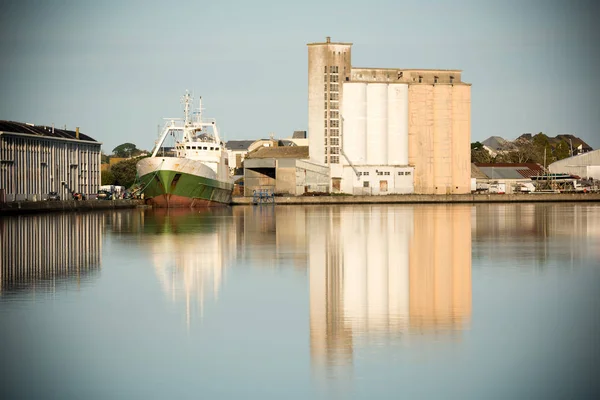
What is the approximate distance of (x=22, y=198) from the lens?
68000mm

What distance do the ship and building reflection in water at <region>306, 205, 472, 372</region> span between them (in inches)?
1539

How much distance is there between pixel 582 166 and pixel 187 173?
227ft

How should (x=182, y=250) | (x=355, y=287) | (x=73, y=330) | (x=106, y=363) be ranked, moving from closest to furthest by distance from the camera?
(x=106, y=363)
(x=73, y=330)
(x=355, y=287)
(x=182, y=250)

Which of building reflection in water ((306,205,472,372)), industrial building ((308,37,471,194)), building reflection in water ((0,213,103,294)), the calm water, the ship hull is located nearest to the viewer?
the calm water

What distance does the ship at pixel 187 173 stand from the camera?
242 ft

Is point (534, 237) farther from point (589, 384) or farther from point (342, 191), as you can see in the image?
point (342, 191)

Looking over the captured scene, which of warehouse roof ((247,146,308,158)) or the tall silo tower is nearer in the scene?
the tall silo tower

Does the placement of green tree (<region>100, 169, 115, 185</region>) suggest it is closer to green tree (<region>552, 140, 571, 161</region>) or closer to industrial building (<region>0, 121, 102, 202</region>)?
industrial building (<region>0, 121, 102, 202</region>)

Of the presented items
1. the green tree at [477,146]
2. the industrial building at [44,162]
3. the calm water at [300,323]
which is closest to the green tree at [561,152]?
the green tree at [477,146]

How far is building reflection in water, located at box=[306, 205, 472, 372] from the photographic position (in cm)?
1464

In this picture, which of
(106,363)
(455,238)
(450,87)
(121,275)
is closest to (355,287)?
(121,275)

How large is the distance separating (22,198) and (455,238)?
41397mm

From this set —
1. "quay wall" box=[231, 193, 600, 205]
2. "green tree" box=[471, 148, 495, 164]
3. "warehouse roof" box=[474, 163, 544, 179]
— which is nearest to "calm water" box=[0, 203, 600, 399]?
"quay wall" box=[231, 193, 600, 205]

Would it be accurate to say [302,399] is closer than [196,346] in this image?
Yes
